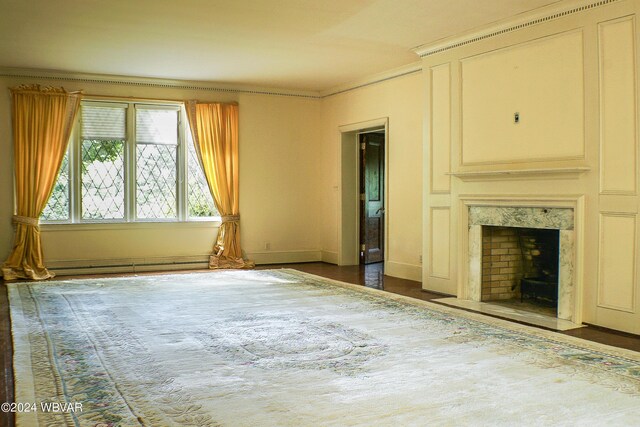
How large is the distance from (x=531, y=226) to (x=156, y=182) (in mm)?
5573

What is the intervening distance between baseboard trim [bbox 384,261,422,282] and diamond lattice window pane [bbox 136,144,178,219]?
133 inches

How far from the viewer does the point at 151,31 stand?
6.27 metres

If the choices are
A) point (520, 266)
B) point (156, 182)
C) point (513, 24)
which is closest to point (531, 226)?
point (520, 266)

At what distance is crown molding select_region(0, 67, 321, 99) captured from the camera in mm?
8070

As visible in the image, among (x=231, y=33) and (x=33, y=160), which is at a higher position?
(x=231, y=33)

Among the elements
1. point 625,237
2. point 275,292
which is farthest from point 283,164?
point 625,237

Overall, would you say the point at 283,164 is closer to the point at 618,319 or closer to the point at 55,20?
the point at 55,20

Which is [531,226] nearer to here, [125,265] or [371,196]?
[371,196]

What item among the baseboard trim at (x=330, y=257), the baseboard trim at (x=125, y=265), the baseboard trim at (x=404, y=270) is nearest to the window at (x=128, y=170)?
the baseboard trim at (x=125, y=265)

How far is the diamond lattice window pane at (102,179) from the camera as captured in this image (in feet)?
27.8

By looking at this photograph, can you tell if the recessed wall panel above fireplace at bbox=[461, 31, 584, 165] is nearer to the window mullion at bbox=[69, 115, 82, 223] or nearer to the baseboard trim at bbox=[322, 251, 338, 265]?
the baseboard trim at bbox=[322, 251, 338, 265]

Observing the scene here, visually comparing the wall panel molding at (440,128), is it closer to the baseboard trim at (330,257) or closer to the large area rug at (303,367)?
the large area rug at (303,367)

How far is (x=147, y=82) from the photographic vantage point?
8.77m

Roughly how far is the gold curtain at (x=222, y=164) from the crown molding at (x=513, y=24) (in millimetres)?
3498
